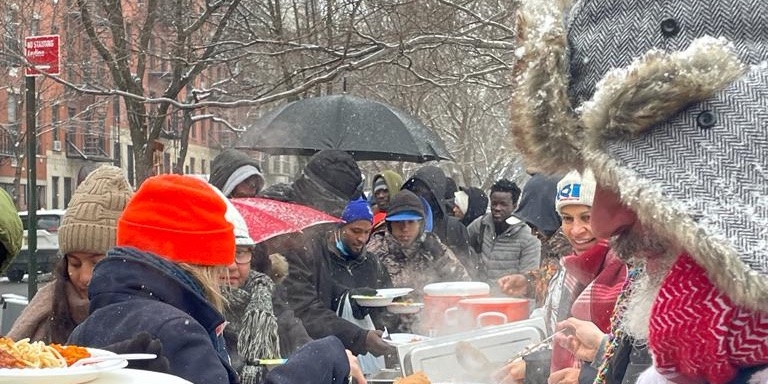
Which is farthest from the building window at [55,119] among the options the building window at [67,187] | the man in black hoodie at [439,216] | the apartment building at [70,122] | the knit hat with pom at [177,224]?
the knit hat with pom at [177,224]

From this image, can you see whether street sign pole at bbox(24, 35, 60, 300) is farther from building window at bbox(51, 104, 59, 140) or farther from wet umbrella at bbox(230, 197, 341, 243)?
building window at bbox(51, 104, 59, 140)

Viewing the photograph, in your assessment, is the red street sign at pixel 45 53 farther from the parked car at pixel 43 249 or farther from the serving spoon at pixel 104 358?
the parked car at pixel 43 249

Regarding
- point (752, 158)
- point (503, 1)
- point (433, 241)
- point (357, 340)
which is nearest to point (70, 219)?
point (357, 340)

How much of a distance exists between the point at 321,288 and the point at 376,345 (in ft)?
1.83

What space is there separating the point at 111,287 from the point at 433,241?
4938mm

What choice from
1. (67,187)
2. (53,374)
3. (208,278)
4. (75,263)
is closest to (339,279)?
(75,263)

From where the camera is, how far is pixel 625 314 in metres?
1.90

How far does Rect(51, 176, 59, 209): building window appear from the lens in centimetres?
4753

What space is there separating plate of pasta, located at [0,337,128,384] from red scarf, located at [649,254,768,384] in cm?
99

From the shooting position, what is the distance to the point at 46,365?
1831 millimetres

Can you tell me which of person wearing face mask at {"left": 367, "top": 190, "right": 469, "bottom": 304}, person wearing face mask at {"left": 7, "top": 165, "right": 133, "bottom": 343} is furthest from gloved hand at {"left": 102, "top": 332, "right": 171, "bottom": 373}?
person wearing face mask at {"left": 367, "top": 190, "right": 469, "bottom": 304}

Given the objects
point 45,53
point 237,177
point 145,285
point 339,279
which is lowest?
point 339,279

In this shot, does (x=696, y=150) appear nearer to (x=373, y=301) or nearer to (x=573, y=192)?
(x=573, y=192)

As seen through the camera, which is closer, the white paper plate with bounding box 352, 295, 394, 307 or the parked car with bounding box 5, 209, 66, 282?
the white paper plate with bounding box 352, 295, 394, 307
